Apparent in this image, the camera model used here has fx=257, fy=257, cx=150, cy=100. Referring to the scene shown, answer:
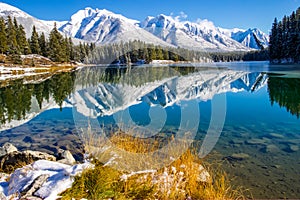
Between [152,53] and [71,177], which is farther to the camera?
[152,53]

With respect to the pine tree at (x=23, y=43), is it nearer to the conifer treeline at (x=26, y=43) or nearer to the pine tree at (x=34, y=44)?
the conifer treeline at (x=26, y=43)

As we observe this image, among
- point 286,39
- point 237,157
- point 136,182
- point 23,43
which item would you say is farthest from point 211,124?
point 23,43

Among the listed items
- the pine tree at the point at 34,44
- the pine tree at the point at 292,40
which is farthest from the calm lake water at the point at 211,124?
the pine tree at the point at 34,44

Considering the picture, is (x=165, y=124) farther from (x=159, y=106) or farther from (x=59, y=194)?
(x=59, y=194)

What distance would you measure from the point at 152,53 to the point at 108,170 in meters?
106

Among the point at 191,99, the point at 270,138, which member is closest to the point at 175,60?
the point at 191,99

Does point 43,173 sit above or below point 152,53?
below

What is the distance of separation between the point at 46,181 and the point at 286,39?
7415 centimetres

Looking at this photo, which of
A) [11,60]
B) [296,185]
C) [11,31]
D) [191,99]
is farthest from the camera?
[11,31]

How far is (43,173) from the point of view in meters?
4.11

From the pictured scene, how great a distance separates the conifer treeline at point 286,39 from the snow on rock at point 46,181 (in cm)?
6599

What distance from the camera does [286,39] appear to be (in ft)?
217

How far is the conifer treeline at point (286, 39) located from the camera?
61719 millimetres

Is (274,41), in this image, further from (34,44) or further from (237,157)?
(237,157)
